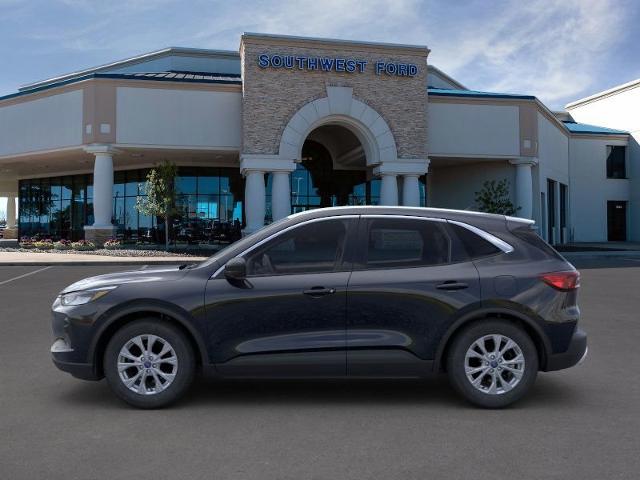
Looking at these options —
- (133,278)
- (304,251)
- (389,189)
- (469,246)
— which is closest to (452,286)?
(469,246)

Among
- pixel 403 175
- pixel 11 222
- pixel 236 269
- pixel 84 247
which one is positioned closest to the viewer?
pixel 236 269

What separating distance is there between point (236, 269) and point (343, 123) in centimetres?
2396

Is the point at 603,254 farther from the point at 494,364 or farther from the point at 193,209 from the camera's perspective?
the point at 494,364

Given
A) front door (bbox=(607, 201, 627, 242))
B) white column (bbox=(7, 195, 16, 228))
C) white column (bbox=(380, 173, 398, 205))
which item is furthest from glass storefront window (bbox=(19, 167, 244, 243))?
white column (bbox=(7, 195, 16, 228))

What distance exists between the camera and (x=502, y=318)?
4902 millimetres

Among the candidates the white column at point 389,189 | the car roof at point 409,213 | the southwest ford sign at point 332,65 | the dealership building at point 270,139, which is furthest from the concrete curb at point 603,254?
the car roof at point 409,213

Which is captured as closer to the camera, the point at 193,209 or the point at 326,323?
the point at 326,323

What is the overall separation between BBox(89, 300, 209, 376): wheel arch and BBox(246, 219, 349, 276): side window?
0.68 meters

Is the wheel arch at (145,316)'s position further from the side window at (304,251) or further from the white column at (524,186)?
the white column at (524,186)

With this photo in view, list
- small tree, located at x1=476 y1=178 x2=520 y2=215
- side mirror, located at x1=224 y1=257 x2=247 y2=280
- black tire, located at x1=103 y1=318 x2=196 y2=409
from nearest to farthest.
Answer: side mirror, located at x1=224 y1=257 x2=247 y2=280 < black tire, located at x1=103 y1=318 x2=196 y2=409 < small tree, located at x1=476 y1=178 x2=520 y2=215

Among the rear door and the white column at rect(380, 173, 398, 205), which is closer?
the rear door

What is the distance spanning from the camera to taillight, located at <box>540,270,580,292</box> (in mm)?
4863

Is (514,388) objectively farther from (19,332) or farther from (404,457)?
(19,332)

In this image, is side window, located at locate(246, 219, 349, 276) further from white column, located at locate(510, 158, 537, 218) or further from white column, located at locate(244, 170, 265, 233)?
white column, located at locate(510, 158, 537, 218)
